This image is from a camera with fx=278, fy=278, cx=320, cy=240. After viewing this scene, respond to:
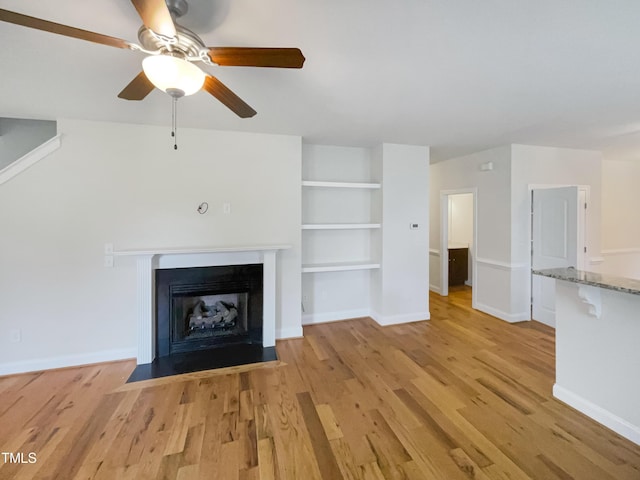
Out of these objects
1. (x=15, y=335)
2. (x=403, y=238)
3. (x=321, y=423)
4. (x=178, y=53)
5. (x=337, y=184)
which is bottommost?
(x=321, y=423)

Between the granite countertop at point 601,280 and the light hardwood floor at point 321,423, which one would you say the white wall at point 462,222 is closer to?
the light hardwood floor at point 321,423

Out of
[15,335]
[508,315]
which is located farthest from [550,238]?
[15,335]

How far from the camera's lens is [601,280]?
1.81 meters

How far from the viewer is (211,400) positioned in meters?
2.22

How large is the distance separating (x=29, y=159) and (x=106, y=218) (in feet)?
2.64

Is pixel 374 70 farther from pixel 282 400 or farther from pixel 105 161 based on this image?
pixel 105 161

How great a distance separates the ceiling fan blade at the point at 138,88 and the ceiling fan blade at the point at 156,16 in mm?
417

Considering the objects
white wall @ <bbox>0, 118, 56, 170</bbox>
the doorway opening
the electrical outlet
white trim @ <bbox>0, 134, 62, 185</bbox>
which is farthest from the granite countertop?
white wall @ <bbox>0, 118, 56, 170</bbox>

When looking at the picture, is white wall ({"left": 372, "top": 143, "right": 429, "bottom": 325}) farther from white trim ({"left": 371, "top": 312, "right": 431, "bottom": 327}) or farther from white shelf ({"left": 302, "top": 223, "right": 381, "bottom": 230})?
white shelf ({"left": 302, "top": 223, "right": 381, "bottom": 230})

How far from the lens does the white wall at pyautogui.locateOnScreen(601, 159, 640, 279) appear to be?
4750 millimetres

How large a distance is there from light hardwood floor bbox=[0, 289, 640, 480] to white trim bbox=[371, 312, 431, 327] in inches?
30.5

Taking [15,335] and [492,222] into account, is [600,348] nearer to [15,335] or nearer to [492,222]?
[492,222]

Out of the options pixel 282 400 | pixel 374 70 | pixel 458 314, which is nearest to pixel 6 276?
pixel 282 400

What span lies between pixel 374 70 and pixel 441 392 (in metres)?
2.50
